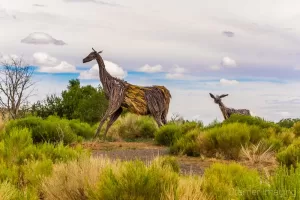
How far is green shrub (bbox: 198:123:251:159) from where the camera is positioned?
13.5 meters

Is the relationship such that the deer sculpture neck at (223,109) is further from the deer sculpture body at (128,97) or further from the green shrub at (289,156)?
the green shrub at (289,156)

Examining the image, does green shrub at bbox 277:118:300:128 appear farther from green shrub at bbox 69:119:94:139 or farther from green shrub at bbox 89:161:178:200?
green shrub at bbox 89:161:178:200

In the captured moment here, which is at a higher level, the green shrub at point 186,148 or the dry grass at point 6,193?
the green shrub at point 186,148

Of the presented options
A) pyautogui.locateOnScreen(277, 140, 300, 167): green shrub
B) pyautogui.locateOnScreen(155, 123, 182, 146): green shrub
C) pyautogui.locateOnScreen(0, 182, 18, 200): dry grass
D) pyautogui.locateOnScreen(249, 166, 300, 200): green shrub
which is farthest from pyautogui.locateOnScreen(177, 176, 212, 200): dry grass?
pyautogui.locateOnScreen(155, 123, 182, 146): green shrub

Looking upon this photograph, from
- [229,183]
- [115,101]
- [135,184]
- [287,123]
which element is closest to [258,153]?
[229,183]

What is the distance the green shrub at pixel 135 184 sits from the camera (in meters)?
5.38

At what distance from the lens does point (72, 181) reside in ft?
21.6

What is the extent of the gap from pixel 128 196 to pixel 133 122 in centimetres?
1771

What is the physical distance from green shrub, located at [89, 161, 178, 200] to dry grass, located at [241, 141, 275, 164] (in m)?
7.14

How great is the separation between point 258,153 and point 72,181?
26.0 ft

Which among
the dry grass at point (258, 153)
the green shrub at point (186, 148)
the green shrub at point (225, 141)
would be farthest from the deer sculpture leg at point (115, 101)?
the dry grass at point (258, 153)

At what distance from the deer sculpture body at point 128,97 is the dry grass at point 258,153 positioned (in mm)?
6410

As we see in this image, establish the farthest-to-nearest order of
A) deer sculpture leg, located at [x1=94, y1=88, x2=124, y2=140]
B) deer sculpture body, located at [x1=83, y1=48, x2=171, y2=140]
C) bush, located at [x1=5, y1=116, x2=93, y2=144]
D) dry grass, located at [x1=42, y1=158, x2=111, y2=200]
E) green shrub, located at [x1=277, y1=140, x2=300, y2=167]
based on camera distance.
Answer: deer sculpture body, located at [x1=83, y1=48, x2=171, y2=140], deer sculpture leg, located at [x1=94, y1=88, x2=124, y2=140], bush, located at [x1=5, y1=116, x2=93, y2=144], green shrub, located at [x1=277, y1=140, x2=300, y2=167], dry grass, located at [x1=42, y1=158, x2=111, y2=200]

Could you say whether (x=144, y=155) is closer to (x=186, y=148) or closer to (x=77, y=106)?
(x=186, y=148)
